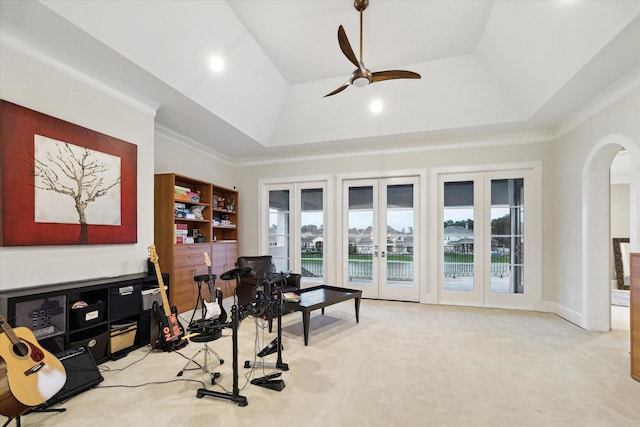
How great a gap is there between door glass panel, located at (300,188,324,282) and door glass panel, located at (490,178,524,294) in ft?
9.91

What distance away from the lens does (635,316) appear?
2719 mm

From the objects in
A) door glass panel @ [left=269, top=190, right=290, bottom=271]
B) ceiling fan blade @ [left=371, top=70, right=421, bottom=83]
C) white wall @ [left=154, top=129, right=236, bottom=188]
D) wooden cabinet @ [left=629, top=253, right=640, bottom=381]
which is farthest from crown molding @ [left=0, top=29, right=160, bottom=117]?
wooden cabinet @ [left=629, top=253, right=640, bottom=381]

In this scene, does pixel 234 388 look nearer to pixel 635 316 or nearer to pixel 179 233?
pixel 179 233

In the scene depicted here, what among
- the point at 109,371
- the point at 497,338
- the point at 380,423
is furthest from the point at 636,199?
the point at 109,371

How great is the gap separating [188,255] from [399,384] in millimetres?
3401

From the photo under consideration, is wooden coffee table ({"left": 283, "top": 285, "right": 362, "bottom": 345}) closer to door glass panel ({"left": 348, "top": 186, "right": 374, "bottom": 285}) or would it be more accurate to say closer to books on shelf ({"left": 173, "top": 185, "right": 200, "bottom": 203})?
door glass panel ({"left": 348, "top": 186, "right": 374, "bottom": 285})

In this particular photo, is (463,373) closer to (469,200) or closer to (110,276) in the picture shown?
(469,200)

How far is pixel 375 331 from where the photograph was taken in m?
3.85

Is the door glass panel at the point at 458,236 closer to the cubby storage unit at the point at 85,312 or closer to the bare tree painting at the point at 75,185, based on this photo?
the cubby storage unit at the point at 85,312

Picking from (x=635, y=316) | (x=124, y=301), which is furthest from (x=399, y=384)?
(x=124, y=301)

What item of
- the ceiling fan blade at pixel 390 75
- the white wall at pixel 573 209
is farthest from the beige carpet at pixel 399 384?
the ceiling fan blade at pixel 390 75

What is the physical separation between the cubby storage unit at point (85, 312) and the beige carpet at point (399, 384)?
238 millimetres

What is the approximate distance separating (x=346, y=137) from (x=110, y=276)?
391 centimetres

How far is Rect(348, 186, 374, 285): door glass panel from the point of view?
229 inches
